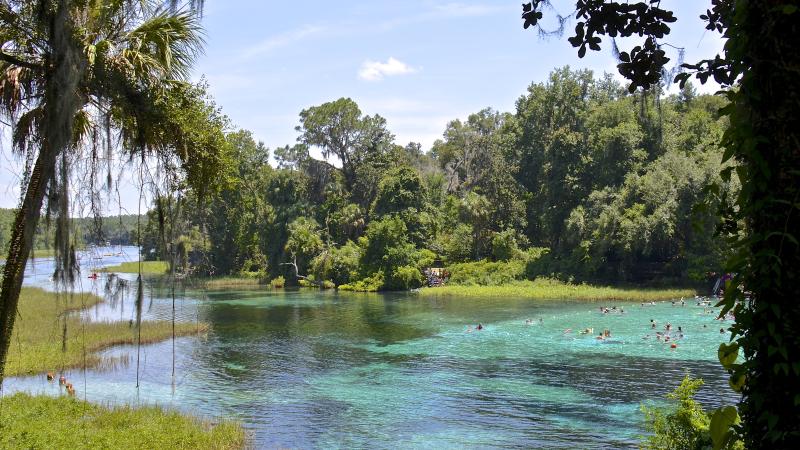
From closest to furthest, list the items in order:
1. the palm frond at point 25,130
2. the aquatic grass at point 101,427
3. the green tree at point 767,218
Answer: the green tree at point 767,218
the palm frond at point 25,130
the aquatic grass at point 101,427

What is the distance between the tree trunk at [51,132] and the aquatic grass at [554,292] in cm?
3831

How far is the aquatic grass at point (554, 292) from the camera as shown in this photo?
40438mm

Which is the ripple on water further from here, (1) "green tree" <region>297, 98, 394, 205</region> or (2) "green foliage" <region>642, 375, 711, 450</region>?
(1) "green tree" <region>297, 98, 394, 205</region>

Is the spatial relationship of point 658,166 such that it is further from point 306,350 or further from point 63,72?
point 63,72

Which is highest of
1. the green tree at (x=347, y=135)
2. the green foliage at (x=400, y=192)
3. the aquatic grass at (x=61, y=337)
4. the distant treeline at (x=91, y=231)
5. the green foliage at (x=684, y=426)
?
the green tree at (x=347, y=135)

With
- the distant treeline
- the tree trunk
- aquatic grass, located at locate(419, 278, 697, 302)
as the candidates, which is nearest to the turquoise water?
the distant treeline

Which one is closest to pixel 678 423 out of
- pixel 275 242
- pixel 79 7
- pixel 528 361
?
pixel 79 7

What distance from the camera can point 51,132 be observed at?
18.7 ft

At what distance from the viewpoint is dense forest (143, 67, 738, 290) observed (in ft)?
145

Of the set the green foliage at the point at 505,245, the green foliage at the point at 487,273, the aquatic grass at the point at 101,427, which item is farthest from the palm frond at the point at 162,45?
the green foliage at the point at 505,245

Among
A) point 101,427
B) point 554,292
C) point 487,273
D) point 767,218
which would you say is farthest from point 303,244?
point 767,218

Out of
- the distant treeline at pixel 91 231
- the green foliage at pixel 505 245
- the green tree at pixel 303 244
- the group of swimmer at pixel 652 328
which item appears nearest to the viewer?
the distant treeline at pixel 91 231

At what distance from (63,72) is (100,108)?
1108 millimetres

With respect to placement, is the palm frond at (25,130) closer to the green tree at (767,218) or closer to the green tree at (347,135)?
the green tree at (767,218)
